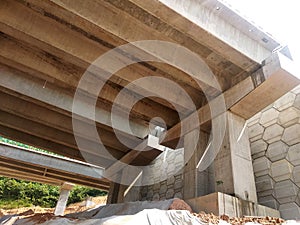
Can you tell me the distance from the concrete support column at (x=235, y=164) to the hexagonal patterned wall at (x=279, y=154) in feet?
1.62

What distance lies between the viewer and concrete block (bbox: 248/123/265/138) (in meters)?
5.72

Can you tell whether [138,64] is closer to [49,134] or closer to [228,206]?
[228,206]

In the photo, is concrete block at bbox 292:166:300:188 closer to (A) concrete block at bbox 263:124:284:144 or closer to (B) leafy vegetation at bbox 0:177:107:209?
(A) concrete block at bbox 263:124:284:144

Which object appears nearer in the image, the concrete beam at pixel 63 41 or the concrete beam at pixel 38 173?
the concrete beam at pixel 63 41

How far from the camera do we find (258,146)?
562 cm

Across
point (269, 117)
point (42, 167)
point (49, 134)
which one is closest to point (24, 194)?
point (42, 167)

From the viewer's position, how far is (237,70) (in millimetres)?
5473

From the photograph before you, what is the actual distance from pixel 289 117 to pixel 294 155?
0.87m

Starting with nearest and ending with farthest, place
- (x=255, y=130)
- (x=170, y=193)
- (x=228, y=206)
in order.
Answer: (x=228, y=206), (x=255, y=130), (x=170, y=193)

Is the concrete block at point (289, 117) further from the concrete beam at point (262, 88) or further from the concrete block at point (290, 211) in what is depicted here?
the concrete block at point (290, 211)

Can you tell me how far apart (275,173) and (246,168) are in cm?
66

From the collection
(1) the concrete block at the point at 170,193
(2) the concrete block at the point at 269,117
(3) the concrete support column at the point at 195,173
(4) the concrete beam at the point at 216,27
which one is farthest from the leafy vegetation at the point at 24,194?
(4) the concrete beam at the point at 216,27

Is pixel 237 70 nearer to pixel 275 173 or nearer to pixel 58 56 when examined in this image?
pixel 275 173

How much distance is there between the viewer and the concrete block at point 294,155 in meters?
4.67
